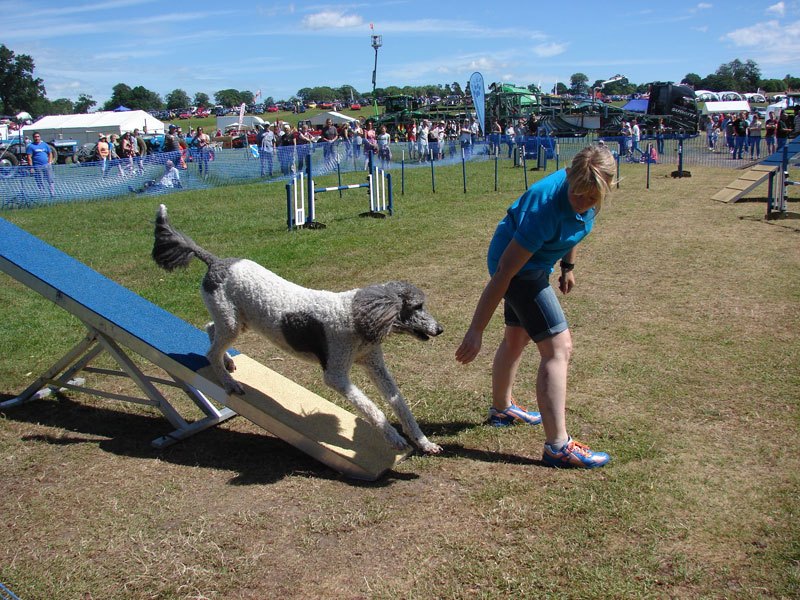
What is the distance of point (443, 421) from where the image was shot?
4719 mm

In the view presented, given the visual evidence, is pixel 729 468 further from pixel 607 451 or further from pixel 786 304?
pixel 786 304

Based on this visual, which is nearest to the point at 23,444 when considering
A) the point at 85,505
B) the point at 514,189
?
the point at 85,505

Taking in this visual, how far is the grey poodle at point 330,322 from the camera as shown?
3.77m

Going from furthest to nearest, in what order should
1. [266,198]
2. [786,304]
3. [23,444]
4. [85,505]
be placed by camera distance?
[266,198] → [786,304] → [23,444] → [85,505]

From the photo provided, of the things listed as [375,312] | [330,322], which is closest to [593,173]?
[375,312]

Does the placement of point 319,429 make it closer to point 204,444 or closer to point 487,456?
point 204,444

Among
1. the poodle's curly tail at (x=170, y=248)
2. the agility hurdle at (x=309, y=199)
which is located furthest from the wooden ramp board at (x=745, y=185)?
the poodle's curly tail at (x=170, y=248)

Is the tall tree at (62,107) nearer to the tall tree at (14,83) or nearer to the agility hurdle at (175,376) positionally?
the tall tree at (14,83)

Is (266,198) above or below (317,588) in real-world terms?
above

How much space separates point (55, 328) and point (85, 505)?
397cm

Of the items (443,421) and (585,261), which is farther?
(585,261)

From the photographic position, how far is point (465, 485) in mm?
3818

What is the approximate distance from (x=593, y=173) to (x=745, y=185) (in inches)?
502

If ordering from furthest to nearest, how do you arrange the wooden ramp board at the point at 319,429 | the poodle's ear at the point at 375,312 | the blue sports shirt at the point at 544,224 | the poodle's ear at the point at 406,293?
the wooden ramp board at the point at 319,429, the poodle's ear at the point at 406,293, the poodle's ear at the point at 375,312, the blue sports shirt at the point at 544,224
